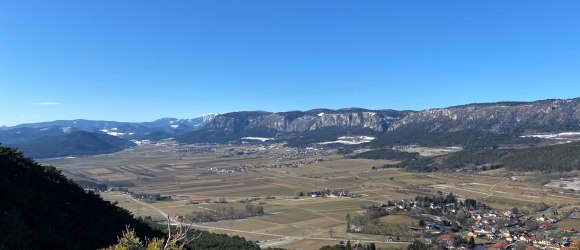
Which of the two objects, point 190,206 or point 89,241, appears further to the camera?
point 190,206

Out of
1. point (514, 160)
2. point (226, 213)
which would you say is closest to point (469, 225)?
point (226, 213)

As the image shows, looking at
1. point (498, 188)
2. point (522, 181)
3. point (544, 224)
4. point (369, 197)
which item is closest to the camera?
point (544, 224)

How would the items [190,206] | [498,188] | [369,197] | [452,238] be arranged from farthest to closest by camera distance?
[498,188], [369,197], [190,206], [452,238]

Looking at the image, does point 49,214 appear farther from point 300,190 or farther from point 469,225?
point 300,190

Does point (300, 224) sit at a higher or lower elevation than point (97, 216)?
lower

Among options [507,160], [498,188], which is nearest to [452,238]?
[498,188]

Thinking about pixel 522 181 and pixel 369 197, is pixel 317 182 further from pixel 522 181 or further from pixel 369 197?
pixel 522 181

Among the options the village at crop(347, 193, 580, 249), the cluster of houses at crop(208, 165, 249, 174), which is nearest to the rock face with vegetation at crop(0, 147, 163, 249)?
the village at crop(347, 193, 580, 249)

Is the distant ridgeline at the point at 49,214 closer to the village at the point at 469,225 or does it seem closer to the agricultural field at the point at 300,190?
the agricultural field at the point at 300,190
